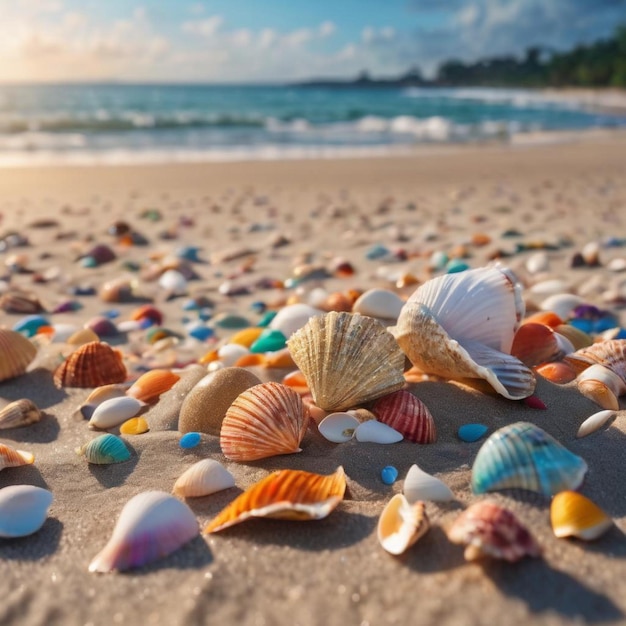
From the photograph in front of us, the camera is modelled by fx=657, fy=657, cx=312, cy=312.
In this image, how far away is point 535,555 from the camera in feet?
4.39

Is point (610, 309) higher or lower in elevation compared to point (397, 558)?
lower

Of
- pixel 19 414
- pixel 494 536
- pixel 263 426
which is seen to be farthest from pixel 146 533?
pixel 19 414

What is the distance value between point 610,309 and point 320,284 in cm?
170

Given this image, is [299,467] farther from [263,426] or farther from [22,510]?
[22,510]

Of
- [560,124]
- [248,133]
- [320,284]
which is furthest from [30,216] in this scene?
[560,124]

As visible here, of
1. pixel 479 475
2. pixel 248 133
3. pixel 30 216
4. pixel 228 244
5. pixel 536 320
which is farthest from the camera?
pixel 248 133

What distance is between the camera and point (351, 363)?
79.4 inches

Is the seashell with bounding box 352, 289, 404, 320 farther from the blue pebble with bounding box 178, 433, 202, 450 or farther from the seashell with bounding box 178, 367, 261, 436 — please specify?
the blue pebble with bounding box 178, 433, 202, 450

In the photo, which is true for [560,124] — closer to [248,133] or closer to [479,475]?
[248,133]

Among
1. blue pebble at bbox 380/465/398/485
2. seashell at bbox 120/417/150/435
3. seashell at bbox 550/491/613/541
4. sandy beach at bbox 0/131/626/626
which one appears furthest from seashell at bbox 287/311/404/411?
seashell at bbox 550/491/613/541

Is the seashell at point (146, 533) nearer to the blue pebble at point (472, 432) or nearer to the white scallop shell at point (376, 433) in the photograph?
the white scallop shell at point (376, 433)

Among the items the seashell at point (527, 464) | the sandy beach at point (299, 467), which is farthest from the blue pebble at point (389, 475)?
the seashell at point (527, 464)

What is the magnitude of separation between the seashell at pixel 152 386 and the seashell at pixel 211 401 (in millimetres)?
293

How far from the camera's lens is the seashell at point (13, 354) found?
2.64 meters
